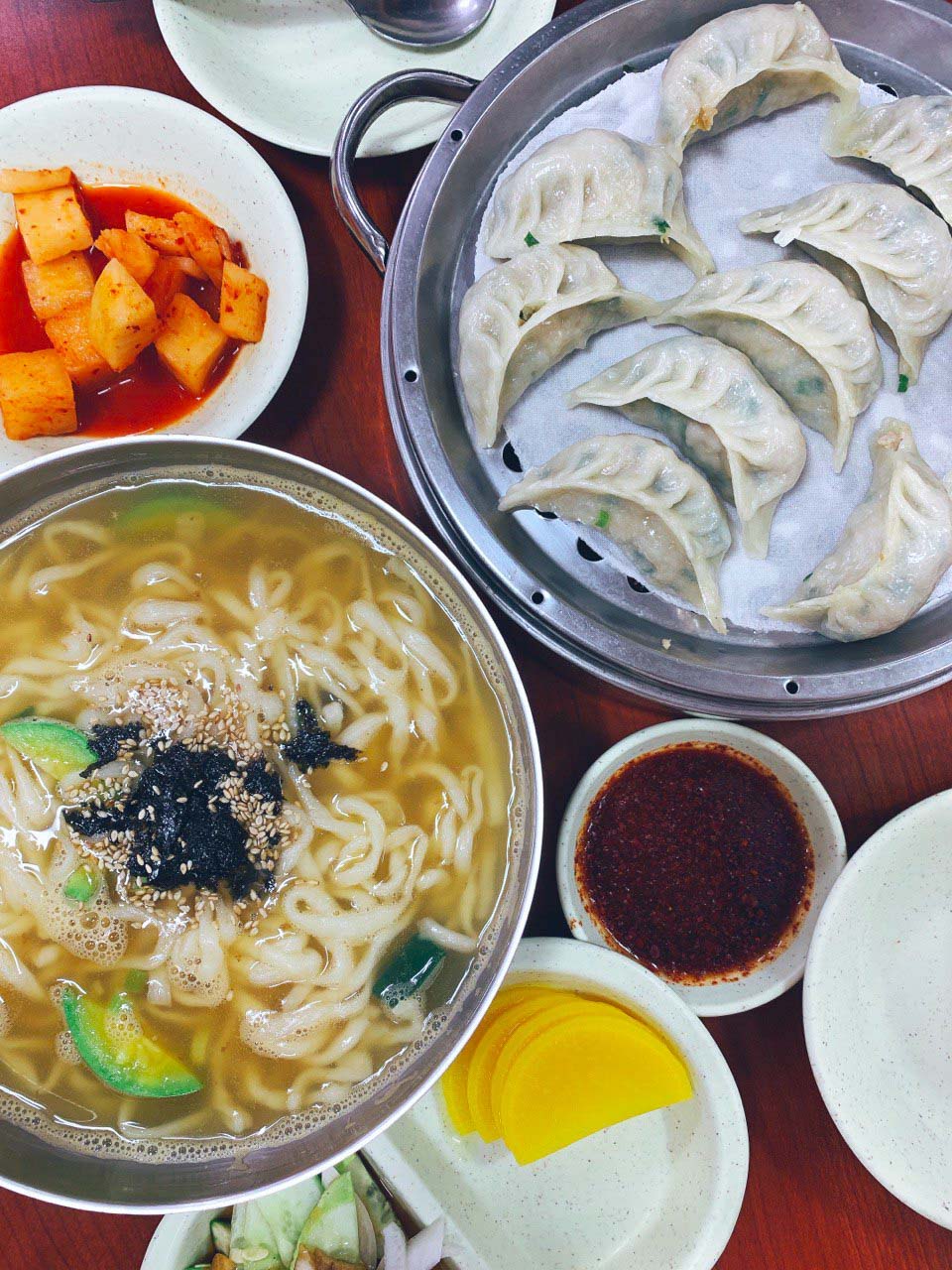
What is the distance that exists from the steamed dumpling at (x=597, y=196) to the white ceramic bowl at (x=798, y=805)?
43.7 inches

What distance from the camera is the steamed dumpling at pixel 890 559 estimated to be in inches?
85.0

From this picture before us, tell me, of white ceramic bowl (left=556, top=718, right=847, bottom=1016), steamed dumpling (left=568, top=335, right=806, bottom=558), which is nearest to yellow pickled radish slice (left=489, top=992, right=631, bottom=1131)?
white ceramic bowl (left=556, top=718, right=847, bottom=1016)

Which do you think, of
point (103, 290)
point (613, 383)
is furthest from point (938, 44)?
point (103, 290)

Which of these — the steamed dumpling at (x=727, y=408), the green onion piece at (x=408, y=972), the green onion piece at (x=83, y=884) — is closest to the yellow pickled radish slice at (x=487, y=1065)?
the green onion piece at (x=408, y=972)

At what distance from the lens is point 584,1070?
224cm

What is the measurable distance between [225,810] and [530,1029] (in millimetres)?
863

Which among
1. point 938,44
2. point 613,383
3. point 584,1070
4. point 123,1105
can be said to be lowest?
point 584,1070

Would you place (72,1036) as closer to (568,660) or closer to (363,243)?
(568,660)

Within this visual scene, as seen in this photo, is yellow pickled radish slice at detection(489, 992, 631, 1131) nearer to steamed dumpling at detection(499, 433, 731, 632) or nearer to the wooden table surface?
the wooden table surface

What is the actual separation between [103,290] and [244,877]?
1.35 m

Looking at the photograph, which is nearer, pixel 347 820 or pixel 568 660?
pixel 347 820

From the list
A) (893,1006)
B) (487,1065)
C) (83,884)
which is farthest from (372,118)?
(893,1006)

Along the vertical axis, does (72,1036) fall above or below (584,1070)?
above

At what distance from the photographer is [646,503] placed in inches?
87.0
